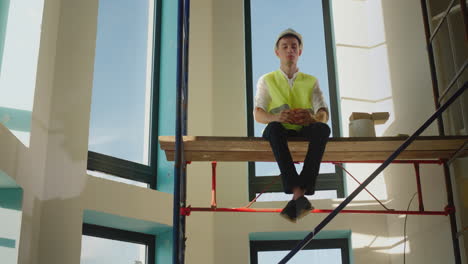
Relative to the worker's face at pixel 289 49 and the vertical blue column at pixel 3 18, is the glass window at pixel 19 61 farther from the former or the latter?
the worker's face at pixel 289 49

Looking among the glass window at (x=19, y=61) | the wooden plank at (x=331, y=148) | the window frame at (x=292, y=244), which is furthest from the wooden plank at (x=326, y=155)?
the window frame at (x=292, y=244)

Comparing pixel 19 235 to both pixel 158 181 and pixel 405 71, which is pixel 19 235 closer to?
pixel 158 181

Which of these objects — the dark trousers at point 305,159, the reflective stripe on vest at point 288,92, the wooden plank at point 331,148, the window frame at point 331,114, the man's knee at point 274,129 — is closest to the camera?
the dark trousers at point 305,159

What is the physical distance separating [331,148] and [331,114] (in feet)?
5.80

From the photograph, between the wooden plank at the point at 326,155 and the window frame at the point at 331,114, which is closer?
the wooden plank at the point at 326,155

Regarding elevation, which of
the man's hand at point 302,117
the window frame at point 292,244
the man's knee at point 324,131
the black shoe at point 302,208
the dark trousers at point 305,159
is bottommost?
the black shoe at point 302,208

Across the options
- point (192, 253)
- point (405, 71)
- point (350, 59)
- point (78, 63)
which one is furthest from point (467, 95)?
point (78, 63)

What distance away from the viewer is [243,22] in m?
5.93

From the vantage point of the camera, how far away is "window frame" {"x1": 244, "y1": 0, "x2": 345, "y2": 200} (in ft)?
18.1

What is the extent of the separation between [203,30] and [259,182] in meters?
1.45

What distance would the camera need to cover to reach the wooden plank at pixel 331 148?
3920mm

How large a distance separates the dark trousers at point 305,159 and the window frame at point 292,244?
68.2 inches

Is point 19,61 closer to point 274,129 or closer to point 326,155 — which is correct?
point 274,129

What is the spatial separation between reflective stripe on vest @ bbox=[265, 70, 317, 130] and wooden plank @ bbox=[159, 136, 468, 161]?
0.30 metres
